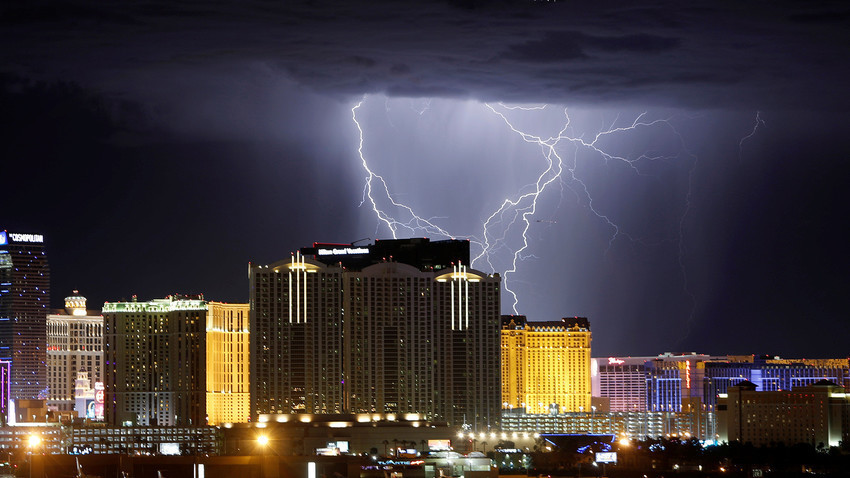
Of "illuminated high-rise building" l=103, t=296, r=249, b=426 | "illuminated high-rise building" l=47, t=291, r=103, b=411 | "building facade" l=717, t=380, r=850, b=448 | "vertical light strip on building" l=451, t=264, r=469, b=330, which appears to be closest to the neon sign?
"illuminated high-rise building" l=47, t=291, r=103, b=411

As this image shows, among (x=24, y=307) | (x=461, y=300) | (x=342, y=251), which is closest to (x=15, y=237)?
(x=24, y=307)

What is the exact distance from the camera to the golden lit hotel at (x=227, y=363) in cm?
14950

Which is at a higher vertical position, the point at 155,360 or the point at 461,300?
the point at 461,300

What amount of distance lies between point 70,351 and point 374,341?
63.0 metres

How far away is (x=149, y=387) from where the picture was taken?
148500 millimetres

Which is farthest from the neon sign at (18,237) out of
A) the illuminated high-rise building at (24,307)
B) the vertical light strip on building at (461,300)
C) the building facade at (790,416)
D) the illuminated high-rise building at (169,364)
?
the building facade at (790,416)

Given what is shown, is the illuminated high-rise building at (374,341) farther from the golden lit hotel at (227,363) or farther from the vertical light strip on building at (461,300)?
the golden lit hotel at (227,363)

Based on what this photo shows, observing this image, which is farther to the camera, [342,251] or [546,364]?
[546,364]

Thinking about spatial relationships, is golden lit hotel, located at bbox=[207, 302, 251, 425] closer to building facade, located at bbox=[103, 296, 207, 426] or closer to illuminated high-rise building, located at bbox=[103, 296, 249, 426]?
illuminated high-rise building, located at bbox=[103, 296, 249, 426]

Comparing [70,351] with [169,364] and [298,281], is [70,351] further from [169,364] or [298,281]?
[298,281]

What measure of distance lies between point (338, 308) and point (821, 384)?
163 ft

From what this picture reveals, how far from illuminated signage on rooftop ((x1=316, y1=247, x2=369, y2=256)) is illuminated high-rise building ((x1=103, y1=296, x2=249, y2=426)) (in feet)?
49.2

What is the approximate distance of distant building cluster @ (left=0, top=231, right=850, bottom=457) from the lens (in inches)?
5256

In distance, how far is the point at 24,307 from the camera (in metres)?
181
